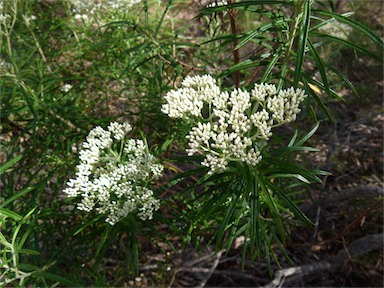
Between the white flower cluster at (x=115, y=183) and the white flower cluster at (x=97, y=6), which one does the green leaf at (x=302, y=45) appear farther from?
the white flower cluster at (x=97, y=6)

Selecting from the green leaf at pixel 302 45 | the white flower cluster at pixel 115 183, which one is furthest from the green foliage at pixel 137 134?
the white flower cluster at pixel 115 183

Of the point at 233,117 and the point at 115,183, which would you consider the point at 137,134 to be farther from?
the point at 233,117

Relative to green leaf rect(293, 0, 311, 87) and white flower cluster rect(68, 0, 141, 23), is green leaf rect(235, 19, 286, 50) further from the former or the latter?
white flower cluster rect(68, 0, 141, 23)

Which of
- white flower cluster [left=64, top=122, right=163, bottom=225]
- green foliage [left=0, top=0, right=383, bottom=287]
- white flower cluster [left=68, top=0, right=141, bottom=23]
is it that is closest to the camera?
green foliage [left=0, top=0, right=383, bottom=287]

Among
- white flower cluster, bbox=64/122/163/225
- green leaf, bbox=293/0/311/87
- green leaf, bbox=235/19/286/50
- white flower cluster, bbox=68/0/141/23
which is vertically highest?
white flower cluster, bbox=68/0/141/23

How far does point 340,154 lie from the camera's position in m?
4.48

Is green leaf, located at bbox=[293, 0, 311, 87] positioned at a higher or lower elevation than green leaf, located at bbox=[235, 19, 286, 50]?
lower

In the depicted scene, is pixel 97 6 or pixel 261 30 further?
pixel 97 6

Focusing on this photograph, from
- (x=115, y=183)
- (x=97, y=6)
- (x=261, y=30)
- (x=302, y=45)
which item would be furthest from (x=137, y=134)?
(x=302, y=45)

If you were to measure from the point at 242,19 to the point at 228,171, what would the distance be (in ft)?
13.6

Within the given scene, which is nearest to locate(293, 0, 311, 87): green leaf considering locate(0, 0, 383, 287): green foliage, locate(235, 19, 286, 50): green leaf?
locate(0, 0, 383, 287): green foliage

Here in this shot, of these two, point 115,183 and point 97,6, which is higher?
point 97,6

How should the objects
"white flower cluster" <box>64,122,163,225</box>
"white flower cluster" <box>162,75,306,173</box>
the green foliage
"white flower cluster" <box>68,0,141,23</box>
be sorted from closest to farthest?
"white flower cluster" <box>162,75,306,173</box>
the green foliage
"white flower cluster" <box>64,122,163,225</box>
"white flower cluster" <box>68,0,141,23</box>

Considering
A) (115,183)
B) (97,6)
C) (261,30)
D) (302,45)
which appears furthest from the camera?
(97,6)
